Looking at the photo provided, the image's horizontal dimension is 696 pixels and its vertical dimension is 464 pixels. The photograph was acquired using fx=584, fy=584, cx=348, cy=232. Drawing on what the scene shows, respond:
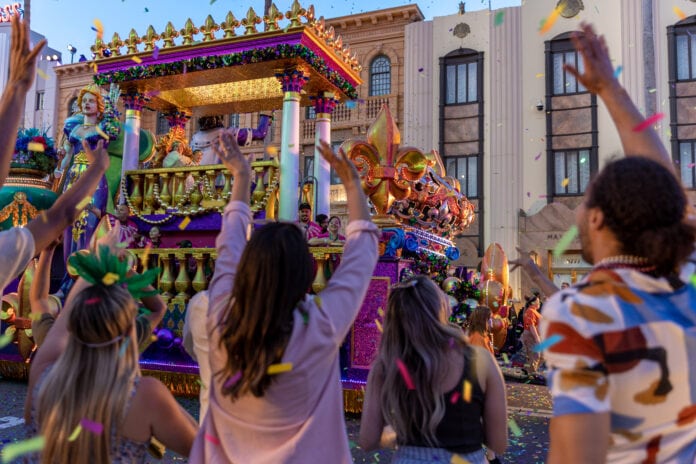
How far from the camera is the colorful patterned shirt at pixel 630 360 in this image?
1.38 m

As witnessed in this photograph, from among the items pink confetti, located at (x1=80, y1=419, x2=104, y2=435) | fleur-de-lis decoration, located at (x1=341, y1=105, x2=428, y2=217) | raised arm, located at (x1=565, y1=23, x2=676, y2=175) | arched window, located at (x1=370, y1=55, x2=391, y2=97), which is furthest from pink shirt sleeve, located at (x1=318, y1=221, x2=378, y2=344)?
arched window, located at (x1=370, y1=55, x2=391, y2=97)

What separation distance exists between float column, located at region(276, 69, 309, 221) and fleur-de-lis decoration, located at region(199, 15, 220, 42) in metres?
1.14

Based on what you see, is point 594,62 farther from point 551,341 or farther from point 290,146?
point 290,146

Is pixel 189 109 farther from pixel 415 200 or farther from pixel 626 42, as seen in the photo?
pixel 626 42

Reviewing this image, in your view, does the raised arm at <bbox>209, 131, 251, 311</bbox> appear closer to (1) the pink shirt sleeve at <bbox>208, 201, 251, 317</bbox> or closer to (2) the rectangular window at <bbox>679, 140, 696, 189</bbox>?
(1) the pink shirt sleeve at <bbox>208, 201, 251, 317</bbox>

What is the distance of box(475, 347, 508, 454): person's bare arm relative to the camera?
2443mm

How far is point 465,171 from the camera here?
22234mm

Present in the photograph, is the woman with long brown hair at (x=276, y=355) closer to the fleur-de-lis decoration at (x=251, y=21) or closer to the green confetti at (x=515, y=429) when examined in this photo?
the green confetti at (x=515, y=429)

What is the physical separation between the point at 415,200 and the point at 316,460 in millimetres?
5874

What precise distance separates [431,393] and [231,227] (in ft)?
3.47

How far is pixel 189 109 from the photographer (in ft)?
35.3

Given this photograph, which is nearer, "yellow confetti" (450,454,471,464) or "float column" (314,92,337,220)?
"yellow confetti" (450,454,471,464)

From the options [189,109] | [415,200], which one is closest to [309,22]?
[415,200]

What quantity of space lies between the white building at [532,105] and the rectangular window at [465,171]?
39mm
